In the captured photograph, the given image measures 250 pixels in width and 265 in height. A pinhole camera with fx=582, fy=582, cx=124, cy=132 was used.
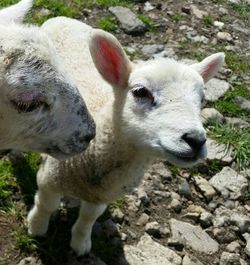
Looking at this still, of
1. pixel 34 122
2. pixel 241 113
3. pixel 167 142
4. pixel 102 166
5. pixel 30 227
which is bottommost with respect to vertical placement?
pixel 241 113

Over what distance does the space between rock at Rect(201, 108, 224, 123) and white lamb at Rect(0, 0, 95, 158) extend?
3287 millimetres

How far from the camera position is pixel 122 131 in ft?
14.9

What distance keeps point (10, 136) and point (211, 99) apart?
4099 millimetres

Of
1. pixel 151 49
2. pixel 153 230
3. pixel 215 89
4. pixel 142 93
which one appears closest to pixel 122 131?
pixel 142 93

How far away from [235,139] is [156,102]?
2.77m

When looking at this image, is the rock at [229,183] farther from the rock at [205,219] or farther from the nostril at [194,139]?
the nostril at [194,139]

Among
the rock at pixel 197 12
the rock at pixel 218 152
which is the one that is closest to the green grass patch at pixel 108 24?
the rock at pixel 197 12

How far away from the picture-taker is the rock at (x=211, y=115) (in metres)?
7.11

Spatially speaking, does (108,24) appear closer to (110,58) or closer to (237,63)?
(237,63)

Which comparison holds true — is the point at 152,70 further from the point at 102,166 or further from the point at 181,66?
the point at 102,166

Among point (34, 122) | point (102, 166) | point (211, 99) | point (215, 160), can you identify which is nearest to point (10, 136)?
point (34, 122)

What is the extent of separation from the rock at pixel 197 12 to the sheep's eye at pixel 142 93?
4813 mm

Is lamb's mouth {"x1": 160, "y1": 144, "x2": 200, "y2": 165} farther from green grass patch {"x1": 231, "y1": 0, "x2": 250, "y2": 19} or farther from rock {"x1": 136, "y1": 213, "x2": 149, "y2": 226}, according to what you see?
green grass patch {"x1": 231, "y1": 0, "x2": 250, "y2": 19}

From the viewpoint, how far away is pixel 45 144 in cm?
400
